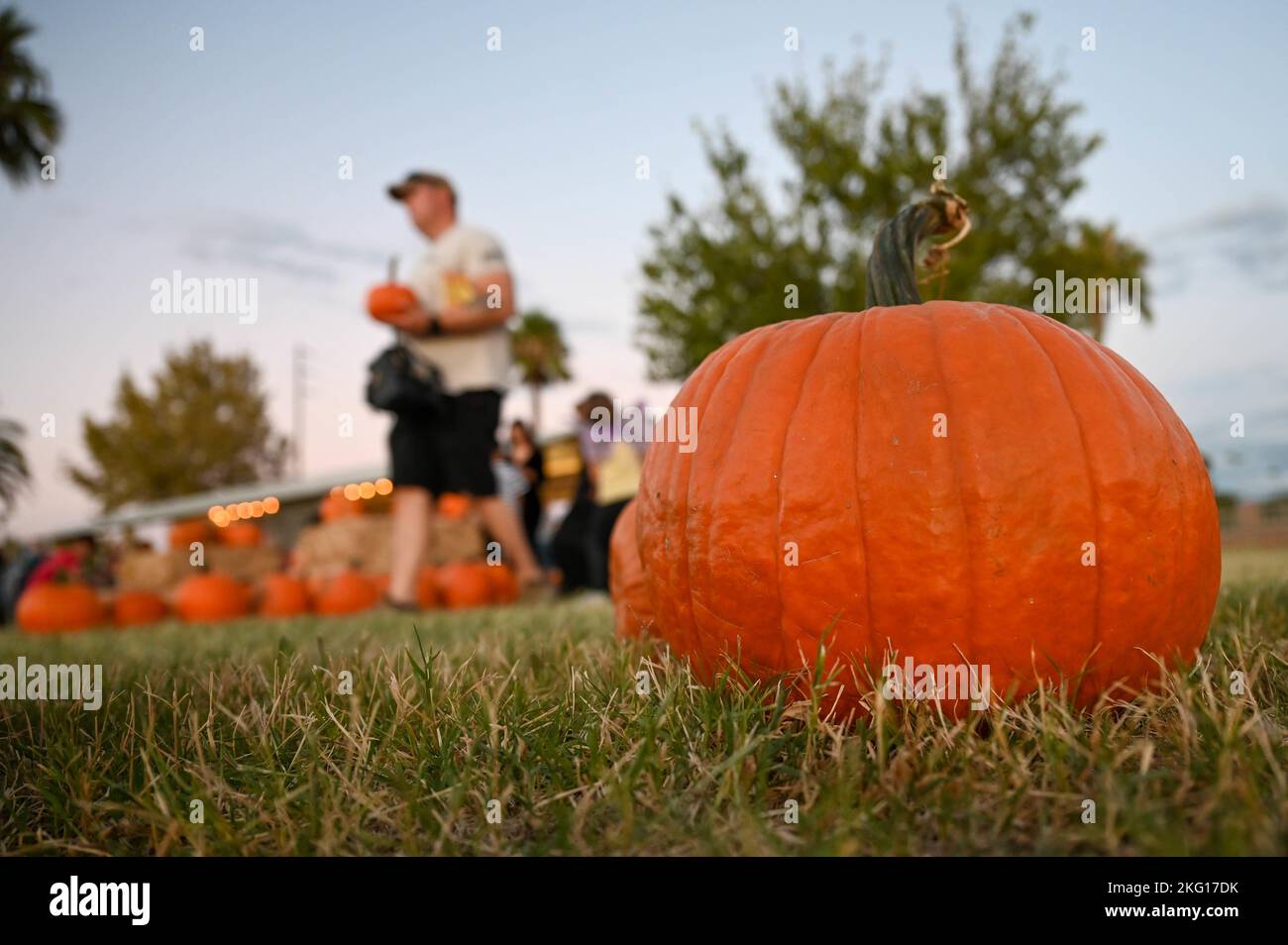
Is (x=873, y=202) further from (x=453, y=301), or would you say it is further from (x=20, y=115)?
(x=20, y=115)

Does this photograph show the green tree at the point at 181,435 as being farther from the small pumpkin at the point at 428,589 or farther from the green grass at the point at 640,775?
the green grass at the point at 640,775

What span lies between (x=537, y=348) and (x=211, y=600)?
28.4m

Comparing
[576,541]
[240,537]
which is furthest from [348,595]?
[240,537]

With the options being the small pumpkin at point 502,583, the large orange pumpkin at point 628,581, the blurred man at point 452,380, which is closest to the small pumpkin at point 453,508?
the small pumpkin at point 502,583

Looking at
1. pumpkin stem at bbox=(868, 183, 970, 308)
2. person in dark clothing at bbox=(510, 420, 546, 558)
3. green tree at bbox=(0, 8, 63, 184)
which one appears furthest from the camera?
green tree at bbox=(0, 8, 63, 184)

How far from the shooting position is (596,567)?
7008 mm

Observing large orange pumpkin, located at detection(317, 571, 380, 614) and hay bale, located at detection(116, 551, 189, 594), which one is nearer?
large orange pumpkin, located at detection(317, 571, 380, 614)

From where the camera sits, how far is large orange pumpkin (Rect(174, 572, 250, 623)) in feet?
23.7

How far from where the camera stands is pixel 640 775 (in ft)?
4.49

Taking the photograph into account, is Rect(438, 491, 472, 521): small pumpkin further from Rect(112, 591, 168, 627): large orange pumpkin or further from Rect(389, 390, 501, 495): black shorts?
Rect(389, 390, 501, 495): black shorts

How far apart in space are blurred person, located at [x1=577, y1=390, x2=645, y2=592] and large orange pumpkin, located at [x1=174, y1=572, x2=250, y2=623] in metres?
2.96

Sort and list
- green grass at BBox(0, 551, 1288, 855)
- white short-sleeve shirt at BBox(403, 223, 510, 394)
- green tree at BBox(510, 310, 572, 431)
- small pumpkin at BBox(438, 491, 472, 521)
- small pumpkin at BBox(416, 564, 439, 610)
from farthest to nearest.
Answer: green tree at BBox(510, 310, 572, 431) → small pumpkin at BBox(438, 491, 472, 521) → small pumpkin at BBox(416, 564, 439, 610) → white short-sleeve shirt at BBox(403, 223, 510, 394) → green grass at BBox(0, 551, 1288, 855)

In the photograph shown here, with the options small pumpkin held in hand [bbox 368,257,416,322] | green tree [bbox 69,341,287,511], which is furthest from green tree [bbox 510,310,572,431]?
small pumpkin held in hand [bbox 368,257,416,322]
